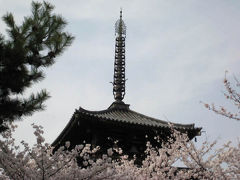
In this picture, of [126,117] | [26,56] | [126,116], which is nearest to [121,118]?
[126,117]

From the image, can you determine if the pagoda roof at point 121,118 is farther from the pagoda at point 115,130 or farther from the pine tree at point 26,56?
the pine tree at point 26,56

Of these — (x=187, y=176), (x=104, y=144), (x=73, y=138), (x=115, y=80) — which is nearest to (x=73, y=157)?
(x=187, y=176)

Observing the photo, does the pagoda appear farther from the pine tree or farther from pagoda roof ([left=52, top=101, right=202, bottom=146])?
the pine tree

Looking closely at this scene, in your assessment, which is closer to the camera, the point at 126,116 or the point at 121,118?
the point at 121,118

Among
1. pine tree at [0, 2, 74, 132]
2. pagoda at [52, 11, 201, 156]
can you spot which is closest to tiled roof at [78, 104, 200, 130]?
pagoda at [52, 11, 201, 156]

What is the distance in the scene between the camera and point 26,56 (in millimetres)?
7137

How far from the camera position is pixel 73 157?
579 cm

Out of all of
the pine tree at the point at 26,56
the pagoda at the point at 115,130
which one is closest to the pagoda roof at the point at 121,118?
the pagoda at the point at 115,130

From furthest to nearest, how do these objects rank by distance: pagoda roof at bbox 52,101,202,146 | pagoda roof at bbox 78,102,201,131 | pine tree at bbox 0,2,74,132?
pagoda roof at bbox 78,102,201,131 < pagoda roof at bbox 52,101,202,146 < pine tree at bbox 0,2,74,132

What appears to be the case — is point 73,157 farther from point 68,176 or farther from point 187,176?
point 187,176

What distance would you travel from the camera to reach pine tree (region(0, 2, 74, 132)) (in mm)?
6910

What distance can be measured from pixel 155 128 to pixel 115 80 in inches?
194

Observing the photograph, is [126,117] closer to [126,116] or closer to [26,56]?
[126,116]

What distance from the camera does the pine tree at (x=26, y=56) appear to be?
22.7 feet
